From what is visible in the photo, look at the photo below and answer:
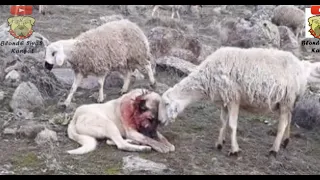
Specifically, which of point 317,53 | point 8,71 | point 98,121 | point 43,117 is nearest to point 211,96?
point 98,121

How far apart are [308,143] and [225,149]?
5.05 feet

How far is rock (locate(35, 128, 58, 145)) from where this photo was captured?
7.64 meters

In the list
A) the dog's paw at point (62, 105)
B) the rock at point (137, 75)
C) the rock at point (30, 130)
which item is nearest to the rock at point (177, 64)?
the rock at point (137, 75)

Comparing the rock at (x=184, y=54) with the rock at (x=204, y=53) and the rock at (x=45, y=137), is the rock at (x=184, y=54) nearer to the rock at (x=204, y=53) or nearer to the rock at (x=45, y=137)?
the rock at (x=204, y=53)

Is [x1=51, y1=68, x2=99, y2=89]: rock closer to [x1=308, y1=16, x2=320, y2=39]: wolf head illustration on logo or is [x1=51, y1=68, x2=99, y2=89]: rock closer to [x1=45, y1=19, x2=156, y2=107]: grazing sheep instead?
[x1=45, y1=19, x2=156, y2=107]: grazing sheep

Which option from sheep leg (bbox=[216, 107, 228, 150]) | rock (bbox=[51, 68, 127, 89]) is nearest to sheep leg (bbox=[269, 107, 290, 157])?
sheep leg (bbox=[216, 107, 228, 150])

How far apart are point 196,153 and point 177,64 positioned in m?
4.30

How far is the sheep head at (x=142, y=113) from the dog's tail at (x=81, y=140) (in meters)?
0.62

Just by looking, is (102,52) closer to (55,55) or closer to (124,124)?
(55,55)

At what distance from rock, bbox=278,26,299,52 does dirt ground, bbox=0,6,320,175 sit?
6200mm

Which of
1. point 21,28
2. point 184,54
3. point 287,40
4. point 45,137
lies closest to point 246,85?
point 45,137

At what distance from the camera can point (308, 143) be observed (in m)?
8.43

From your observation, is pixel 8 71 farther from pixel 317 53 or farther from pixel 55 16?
pixel 317 53

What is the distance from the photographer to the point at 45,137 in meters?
7.68
